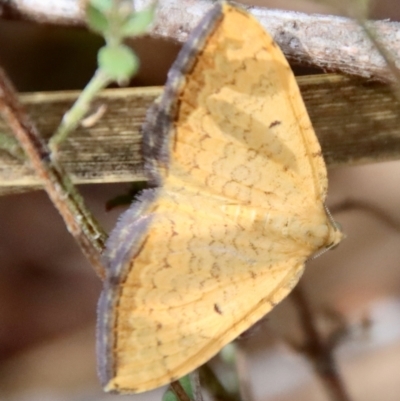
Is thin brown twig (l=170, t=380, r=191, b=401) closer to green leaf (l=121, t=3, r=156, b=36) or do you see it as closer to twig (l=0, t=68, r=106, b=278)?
twig (l=0, t=68, r=106, b=278)

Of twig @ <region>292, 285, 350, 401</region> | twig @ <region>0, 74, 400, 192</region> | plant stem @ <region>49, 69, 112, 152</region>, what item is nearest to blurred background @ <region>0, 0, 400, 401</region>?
twig @ <region>292, 285, 350, 401</region>

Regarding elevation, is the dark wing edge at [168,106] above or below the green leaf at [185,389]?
above

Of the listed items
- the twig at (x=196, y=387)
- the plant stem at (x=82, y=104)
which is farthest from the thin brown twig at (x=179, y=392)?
the plant stem at (x=82, y=104)

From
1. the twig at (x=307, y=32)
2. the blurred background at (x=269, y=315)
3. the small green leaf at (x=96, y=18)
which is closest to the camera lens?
the small green leaf at (x=96, y=18)

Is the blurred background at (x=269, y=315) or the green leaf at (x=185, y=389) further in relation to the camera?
the blurred background at (x=269, y=315)

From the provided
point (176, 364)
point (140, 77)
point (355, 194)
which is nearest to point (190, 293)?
point (176, 364)

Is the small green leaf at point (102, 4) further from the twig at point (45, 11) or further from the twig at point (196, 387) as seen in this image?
the twig at point (196, 387)
